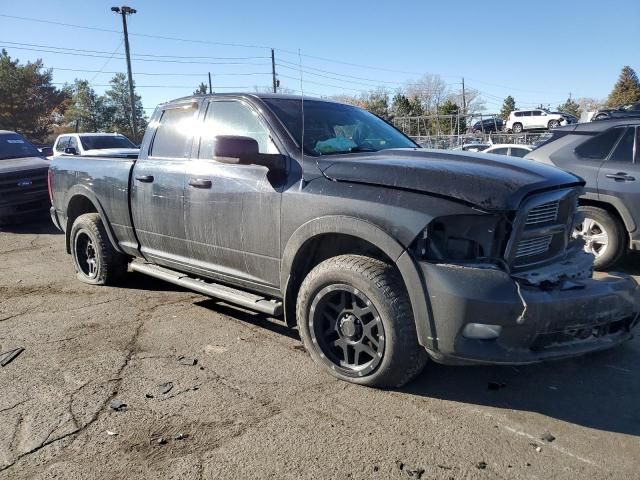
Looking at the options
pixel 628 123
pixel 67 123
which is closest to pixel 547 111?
pixel 628 123

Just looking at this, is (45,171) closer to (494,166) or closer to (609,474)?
(494,166)

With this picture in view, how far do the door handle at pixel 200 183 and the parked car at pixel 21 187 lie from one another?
7.45m

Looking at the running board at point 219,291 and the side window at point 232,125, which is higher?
the side window at point 232,125

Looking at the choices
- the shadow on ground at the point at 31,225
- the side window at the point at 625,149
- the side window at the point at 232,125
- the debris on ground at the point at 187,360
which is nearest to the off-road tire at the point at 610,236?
the side window at the point at 625,149

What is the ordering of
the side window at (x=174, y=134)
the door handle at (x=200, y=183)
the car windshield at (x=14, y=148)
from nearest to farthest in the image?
the door handle at (x=200, y=183) → the side window at (x=174, y=134) → the car windshield at (x=14, y=148)

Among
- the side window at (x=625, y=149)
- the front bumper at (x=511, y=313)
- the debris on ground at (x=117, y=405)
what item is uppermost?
the side window at (x=625, y=149)

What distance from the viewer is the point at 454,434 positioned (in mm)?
2793

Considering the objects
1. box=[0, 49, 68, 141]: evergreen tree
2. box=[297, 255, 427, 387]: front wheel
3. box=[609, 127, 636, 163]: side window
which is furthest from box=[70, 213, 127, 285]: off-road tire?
box=[0, 49, 68, 141]: evergreen tree

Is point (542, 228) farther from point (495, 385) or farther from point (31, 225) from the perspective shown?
point (31, 225)

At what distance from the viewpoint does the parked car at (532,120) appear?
37709 mm

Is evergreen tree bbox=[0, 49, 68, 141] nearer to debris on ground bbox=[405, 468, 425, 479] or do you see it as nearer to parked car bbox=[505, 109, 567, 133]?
parked car bbox=[505, 109, 567, 133]

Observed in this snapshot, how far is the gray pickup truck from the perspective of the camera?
2.81 meters

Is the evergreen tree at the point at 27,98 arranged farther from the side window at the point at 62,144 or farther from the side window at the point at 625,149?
the side window at the point at 625,149

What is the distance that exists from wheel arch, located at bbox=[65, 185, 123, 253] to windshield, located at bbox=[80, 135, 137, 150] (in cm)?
899
